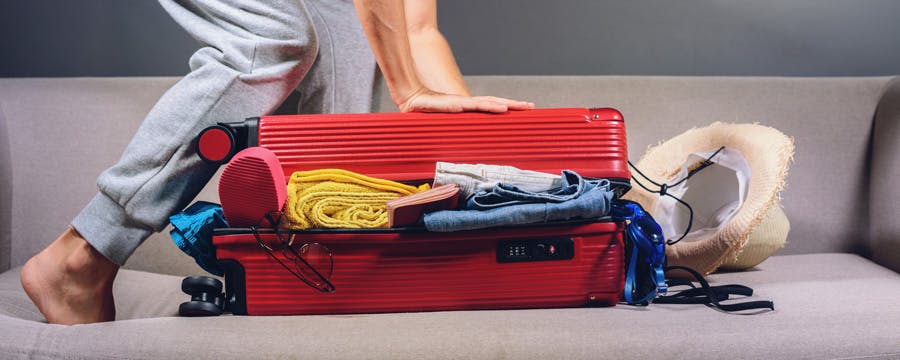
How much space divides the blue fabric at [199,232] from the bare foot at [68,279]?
0.47 feet

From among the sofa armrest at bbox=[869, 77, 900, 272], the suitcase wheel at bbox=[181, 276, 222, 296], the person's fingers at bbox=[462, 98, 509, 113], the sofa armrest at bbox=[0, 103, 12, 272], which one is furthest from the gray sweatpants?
the sofa armrest at bbox=[869, 77, 900, 272]

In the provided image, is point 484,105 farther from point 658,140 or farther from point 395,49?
point 658,140

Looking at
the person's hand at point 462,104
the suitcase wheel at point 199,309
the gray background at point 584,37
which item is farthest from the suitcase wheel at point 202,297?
the gray background at point 584,37

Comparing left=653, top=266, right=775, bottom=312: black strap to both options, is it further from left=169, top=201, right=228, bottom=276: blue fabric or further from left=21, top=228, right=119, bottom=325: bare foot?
left=21, top=228, right=119, bottom=325: bare foot

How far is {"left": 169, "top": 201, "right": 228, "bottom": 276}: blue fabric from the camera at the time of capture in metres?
0.86

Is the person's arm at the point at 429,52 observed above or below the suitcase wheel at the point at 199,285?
above

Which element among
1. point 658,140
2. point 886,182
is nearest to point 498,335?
point 658,140

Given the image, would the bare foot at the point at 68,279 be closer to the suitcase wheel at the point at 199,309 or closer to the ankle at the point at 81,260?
the ankle at the point at 81,260

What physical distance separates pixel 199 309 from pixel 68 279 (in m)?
0.22

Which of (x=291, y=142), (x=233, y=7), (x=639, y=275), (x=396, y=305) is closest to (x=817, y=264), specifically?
(x=639, y=275)

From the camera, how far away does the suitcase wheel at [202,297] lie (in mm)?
837

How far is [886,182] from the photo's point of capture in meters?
1.38

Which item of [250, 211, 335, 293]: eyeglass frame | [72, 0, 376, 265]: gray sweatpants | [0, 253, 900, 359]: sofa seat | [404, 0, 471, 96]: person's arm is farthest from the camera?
[404, 0, 471, 96]: person's arm

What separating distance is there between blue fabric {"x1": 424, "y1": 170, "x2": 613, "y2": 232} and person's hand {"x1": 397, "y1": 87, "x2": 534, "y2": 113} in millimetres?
125
